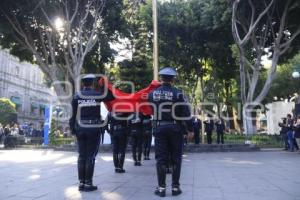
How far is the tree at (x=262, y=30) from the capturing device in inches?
920

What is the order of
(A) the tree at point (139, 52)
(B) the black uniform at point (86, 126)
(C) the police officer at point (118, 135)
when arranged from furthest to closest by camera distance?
(A) the tree at point (139, 52) → (C) the police officer at point (118, 135) → (B) the black uniform at point (86, 126)

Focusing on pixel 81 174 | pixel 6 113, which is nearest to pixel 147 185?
pixel 81 174

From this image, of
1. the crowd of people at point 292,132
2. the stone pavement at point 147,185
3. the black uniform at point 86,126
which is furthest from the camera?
the crowd of people at point 292,132

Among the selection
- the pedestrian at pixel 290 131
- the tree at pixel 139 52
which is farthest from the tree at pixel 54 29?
the pedestrian at pixel 290 131

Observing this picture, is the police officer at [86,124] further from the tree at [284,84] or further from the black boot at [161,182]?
the tree at [284,84]

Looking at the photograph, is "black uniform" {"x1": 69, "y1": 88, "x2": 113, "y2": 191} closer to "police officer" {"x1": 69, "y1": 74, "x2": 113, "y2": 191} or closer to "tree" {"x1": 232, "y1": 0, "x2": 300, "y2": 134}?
"police officer" {"x1": 69, "y1": 74, "x2": 113, "y2": 191}

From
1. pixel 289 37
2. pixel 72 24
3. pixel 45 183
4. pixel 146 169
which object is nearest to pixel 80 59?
pixel 72 24

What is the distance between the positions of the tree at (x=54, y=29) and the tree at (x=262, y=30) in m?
9.06

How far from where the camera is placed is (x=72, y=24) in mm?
25328

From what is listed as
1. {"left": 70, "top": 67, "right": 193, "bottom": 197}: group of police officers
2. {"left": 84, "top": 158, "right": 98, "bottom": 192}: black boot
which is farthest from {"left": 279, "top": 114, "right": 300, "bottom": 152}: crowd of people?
{"left": 84, "top": 158, "right": 98, "bottom": 192}: black boot

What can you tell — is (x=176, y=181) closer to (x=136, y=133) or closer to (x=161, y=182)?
(x=161, y=182)

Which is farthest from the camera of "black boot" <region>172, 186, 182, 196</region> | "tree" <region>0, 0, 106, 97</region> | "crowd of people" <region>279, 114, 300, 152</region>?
"tree" <region>0, 0, 106, 97</region>

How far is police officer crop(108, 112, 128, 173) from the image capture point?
945 centimetres

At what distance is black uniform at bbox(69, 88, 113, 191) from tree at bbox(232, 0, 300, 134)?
17598mm
